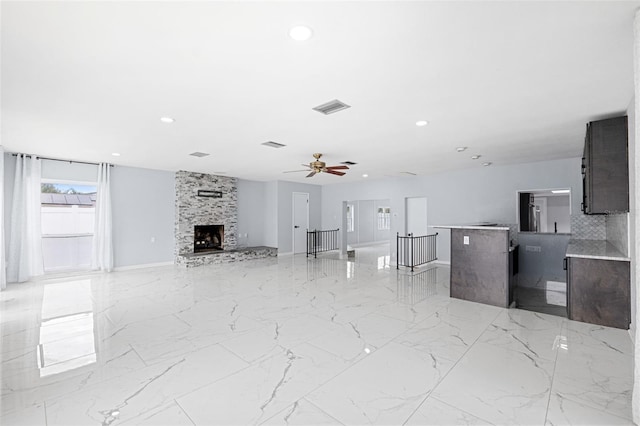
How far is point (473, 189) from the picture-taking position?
7938 millimetres

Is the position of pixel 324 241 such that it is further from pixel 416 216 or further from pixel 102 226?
pixel 102 226

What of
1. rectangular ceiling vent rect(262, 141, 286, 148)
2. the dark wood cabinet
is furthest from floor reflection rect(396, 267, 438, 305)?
rectangular ceiling vent rect(262, 141, 286, 148)

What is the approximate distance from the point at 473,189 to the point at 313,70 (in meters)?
6.87

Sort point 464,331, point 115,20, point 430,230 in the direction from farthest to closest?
1. point 430,230
2. point 464,331
3. point 115,20

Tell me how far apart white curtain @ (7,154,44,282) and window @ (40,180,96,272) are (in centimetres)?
36

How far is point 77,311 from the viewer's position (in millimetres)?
4414

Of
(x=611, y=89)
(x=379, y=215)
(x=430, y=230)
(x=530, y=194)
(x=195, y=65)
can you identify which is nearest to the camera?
(x=195, y=65)

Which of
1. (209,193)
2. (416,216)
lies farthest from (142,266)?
(416,216)

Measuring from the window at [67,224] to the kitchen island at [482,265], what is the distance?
8379 mm

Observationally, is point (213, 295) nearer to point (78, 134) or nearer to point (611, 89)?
point (78, 134)

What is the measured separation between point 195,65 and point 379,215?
42.2ft

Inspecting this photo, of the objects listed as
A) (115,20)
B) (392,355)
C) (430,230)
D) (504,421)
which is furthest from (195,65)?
(430,230)

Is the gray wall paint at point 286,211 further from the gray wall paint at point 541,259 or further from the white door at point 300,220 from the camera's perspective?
the gray wall paint at point 541,259

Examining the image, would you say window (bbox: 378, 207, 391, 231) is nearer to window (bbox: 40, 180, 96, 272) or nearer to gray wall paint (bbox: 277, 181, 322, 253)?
gray wall paint (bbox: 277, 181, 322, 253)
